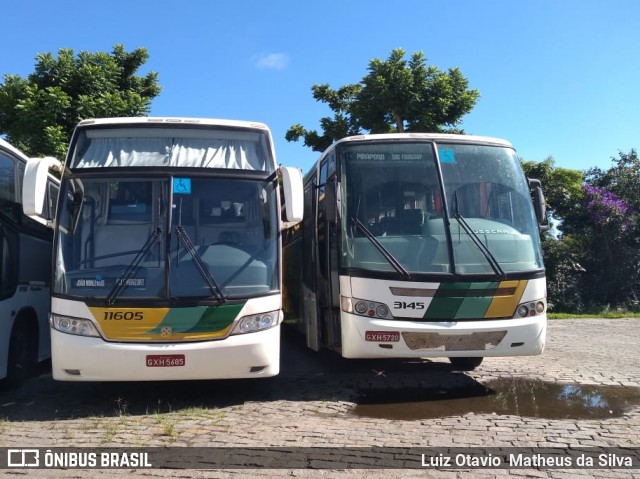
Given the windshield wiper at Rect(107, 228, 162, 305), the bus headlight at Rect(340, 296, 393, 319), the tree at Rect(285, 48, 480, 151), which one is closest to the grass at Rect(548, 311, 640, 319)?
the tree at Rect(285, 48, 480, 151)

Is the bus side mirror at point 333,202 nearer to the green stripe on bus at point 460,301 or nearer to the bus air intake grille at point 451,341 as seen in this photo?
the green stripe on bus at point 460,301

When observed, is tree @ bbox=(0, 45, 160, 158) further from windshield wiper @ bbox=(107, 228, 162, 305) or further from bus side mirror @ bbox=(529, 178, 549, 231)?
bus side mirror @ bbox=(529, 178, 549, 231)

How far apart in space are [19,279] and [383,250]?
15.6 feet

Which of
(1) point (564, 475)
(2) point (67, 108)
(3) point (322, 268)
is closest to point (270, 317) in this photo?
(3) point (322, 268)

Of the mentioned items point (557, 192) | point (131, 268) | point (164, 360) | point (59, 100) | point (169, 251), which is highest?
point (59, 100)

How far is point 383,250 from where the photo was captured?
6.84 metres

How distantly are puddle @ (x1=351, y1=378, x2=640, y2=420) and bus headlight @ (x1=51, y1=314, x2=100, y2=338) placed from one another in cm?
300

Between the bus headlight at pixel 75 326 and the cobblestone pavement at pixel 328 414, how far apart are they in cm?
91

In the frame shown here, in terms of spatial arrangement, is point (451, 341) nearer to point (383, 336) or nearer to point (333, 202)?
point (383, 336)

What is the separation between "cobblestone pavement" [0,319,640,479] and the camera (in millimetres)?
5055

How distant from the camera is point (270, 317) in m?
6.38

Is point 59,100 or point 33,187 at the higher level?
point 59,100

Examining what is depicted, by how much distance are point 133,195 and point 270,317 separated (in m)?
2.12

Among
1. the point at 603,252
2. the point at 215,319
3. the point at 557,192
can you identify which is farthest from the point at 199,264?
the point at 557,192
